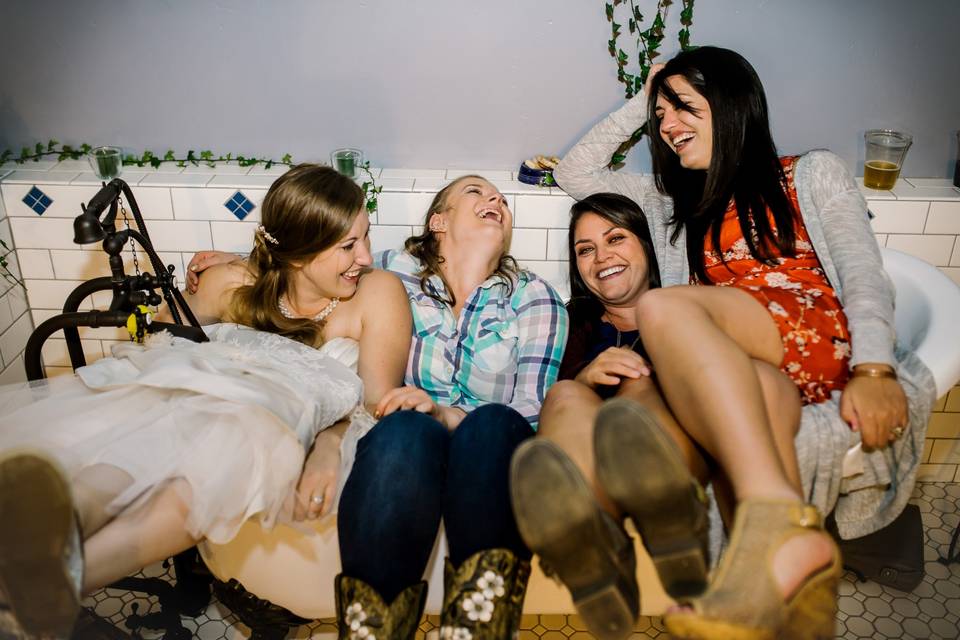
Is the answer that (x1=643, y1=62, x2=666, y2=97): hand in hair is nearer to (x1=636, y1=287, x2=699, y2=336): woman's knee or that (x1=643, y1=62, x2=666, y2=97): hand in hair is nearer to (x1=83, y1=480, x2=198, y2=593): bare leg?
(x1=636, y1=287, x2=699, y2=336): woman's knee

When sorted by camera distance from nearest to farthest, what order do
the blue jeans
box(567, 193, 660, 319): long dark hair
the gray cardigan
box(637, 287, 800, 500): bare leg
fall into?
box(637, 287, 800, 500): bare leg < the blue jeans < the gray cardigan < box(567, 193, 660, 319): long dark hair

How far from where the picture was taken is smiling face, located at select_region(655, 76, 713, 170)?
1959mm

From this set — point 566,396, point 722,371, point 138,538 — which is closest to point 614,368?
point 566,396

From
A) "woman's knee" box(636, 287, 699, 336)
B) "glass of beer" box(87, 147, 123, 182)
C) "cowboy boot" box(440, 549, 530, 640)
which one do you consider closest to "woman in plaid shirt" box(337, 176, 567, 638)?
"cowboy boot" box(440, 549, 530, 640)

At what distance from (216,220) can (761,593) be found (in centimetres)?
194

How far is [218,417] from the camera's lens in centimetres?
155

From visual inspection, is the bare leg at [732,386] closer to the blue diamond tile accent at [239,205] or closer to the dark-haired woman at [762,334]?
the dark-haired woman at [762,334]

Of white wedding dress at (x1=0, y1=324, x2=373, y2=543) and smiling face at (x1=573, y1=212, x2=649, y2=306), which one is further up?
smiling face at (x1=573, y1=212, x2=649, y2=306)

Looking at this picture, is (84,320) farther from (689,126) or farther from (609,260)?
(689,126)

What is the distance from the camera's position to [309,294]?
6.62 ft

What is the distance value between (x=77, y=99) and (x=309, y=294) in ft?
3.76

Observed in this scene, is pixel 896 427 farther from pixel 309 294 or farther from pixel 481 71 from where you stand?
pixel 481 71

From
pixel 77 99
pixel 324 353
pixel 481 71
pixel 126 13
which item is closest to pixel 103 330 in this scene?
pixel 77 99

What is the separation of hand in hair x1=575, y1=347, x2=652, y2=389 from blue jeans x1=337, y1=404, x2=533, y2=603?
26 centimetres
